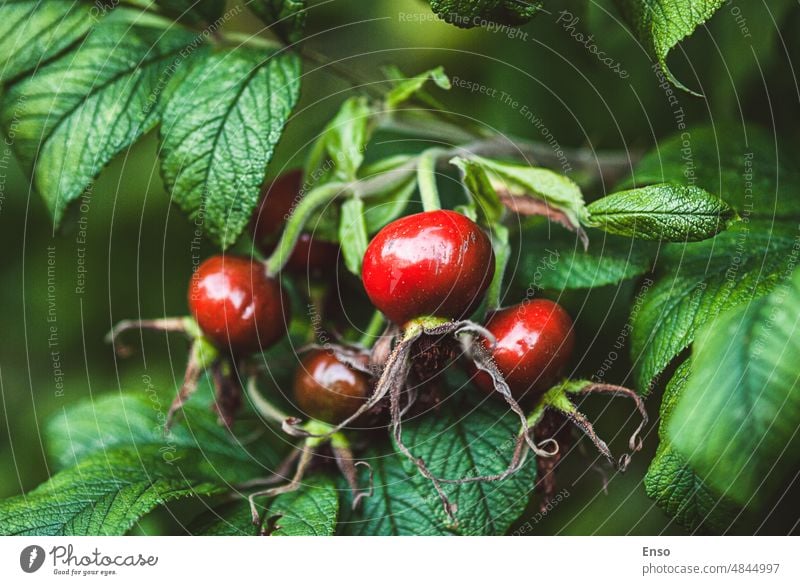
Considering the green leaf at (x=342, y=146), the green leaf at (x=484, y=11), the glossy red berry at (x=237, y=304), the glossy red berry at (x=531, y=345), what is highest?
the green leaf at (x=484, y=11)

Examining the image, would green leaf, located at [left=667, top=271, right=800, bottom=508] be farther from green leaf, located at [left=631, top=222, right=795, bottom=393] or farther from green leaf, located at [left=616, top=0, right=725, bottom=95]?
green leaf, located at [left=616, top=0, right=725, bottom=95]

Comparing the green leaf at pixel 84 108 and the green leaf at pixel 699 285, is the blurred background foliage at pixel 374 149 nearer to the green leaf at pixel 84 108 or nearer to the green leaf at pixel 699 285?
the green leaf at pixel 84 108

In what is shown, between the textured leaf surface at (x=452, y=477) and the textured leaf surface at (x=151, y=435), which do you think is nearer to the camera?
the textured leaf surface at (x=452, y=477)

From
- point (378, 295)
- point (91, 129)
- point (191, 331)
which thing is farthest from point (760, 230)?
point (91, 129)

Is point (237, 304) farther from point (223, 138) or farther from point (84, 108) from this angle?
point (84, 108)

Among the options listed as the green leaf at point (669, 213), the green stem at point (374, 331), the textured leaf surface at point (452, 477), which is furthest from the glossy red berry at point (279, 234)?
the green leaf at point (669, 213)
